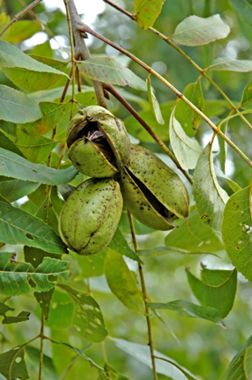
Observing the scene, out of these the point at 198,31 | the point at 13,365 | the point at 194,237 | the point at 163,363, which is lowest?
the point at 163,363

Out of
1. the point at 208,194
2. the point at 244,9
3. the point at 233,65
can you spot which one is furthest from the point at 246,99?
the point at 244,9

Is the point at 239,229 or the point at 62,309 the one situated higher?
the point at 239,229

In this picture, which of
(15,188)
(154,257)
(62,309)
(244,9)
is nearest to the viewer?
(15,188)

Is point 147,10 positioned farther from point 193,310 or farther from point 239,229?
point 193,310

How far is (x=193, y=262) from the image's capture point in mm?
3418

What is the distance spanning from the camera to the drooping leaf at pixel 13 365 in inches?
65.6

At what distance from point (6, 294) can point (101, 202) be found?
0.77 feet

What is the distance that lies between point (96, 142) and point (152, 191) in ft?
0.50

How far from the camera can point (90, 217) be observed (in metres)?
1.39

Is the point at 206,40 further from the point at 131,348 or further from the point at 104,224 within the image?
the point at 131,348

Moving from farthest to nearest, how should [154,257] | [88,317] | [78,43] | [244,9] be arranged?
[154,257], [244,9], [88,317], [78,43]

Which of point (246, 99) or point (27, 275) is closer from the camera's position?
point (27, 275)

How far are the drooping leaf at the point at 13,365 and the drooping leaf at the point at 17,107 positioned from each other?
1.68ft

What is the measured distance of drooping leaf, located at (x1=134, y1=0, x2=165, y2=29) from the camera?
62.6 inches
